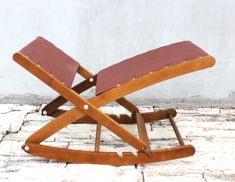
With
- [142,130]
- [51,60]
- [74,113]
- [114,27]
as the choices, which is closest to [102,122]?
[74,113]

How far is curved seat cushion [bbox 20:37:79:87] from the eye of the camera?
256 cm

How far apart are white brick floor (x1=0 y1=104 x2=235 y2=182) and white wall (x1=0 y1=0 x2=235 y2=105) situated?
41 centimetres

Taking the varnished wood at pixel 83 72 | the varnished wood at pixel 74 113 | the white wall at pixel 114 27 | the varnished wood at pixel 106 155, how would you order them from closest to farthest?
the varnished wood at pixel 74 113 → the varnished wood at pixel 106 155 → the varnished wood at pixel 83 72 → the white wall at pixel 114 27

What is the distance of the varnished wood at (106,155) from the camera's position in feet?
8.50

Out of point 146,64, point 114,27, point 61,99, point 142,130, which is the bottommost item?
point 142,130

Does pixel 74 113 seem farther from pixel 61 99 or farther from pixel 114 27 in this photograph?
pixel 114 27

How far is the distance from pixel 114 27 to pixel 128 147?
1.12m

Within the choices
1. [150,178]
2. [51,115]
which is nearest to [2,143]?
[51,115]

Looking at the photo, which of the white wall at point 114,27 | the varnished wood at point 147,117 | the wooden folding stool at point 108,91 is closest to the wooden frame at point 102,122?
the wooden folding stool at point 108,91

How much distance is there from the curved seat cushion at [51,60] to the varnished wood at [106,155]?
15.2 inches

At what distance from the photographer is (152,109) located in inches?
145

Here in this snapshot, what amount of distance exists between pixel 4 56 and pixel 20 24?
281 millimetres

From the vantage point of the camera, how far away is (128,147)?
2.85 m

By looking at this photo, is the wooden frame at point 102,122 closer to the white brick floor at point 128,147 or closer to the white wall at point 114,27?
the white brick floor at point 128,147
